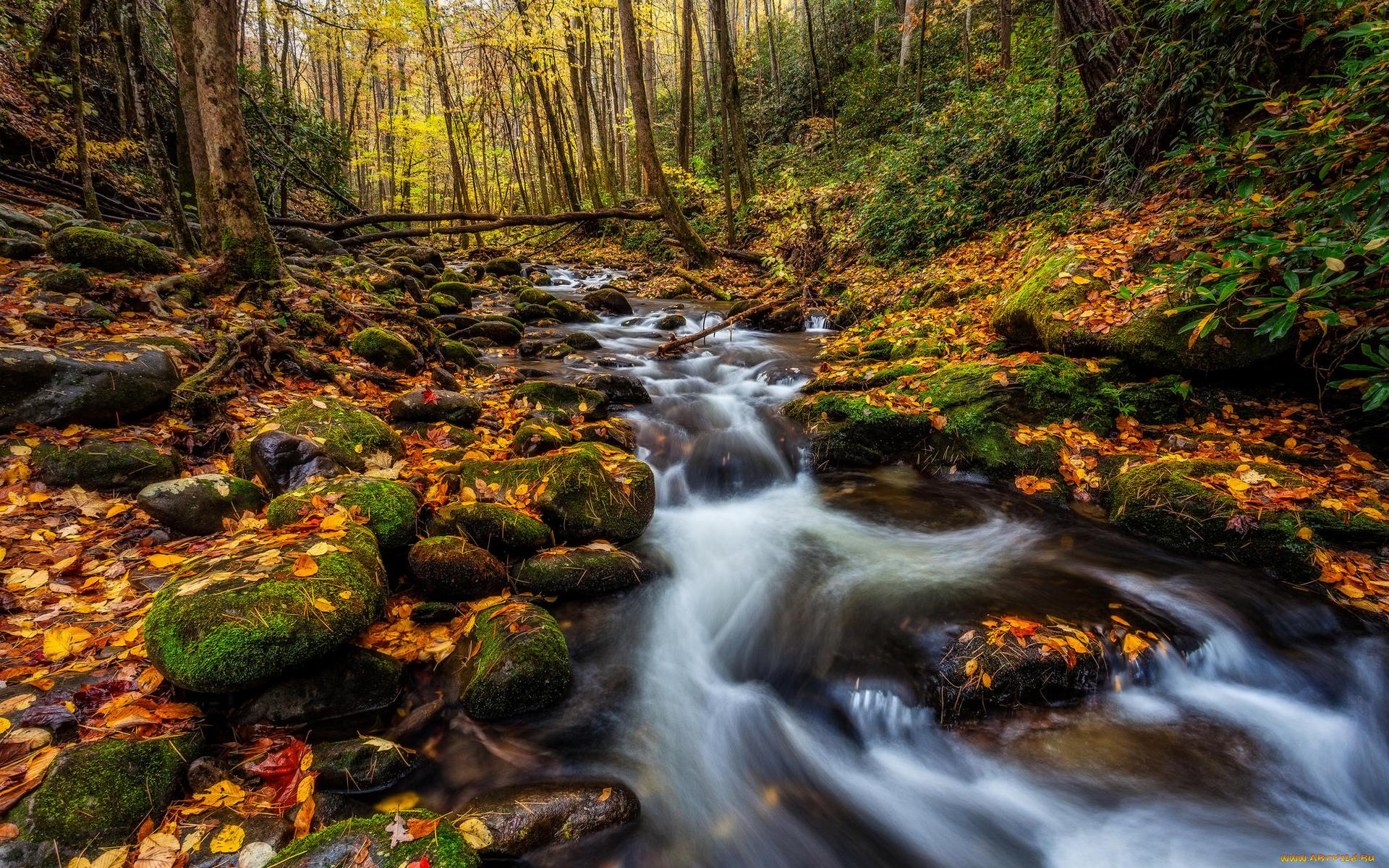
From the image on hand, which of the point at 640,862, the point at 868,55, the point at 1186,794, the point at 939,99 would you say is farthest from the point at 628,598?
the point at 868,55

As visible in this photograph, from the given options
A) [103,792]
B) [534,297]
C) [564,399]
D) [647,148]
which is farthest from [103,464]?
[647,148]

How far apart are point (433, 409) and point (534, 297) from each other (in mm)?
7625

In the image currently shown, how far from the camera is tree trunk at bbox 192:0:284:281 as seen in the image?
605 centimetres

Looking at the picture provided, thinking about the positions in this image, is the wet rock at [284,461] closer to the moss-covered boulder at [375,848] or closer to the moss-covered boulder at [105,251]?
the moss-covered boulder at [375,848]

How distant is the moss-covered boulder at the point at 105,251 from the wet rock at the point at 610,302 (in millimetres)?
7569

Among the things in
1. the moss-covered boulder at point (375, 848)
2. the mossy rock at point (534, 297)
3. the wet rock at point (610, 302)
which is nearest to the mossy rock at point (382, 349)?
the mossy rock at point (534, 297)

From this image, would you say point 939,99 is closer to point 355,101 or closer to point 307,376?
point 307,376

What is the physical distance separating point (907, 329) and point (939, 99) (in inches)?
475

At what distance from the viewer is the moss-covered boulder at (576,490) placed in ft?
14.5

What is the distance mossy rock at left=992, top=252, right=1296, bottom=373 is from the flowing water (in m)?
1.83

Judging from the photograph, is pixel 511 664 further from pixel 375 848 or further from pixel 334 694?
pixel 375 848

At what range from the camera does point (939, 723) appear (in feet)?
10.5

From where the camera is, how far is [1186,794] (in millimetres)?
2799

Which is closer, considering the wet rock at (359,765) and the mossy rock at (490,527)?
the wet rock at (359,765)
